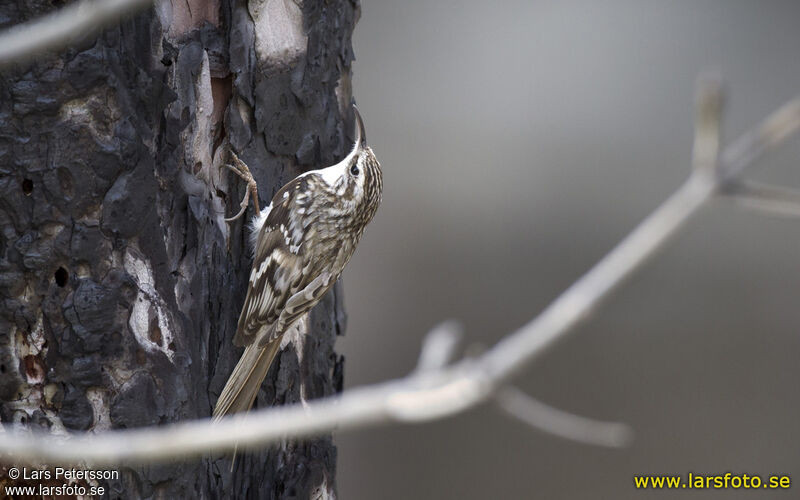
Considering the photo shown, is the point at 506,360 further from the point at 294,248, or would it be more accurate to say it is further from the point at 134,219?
the point at 294,248

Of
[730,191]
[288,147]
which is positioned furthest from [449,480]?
[730,191]

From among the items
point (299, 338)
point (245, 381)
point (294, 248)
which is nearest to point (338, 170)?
point (294, 248)

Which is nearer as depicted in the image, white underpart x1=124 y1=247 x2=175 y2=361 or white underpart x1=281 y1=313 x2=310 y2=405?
white underpart x1=124 y1=247 x2=175 y2=361

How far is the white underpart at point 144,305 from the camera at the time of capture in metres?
1.45

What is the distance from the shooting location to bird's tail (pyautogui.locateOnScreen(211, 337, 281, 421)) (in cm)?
161

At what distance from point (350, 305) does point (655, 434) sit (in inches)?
58.1

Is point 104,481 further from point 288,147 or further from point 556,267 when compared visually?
point 556,267

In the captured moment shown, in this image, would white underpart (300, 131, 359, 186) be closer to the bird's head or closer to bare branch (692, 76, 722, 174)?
the bird's head

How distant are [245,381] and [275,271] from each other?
0.24 metres

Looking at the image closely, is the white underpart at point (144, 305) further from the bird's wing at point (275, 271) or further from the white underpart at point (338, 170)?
the white underpart at point (338, 170)

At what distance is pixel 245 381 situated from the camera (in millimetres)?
1641

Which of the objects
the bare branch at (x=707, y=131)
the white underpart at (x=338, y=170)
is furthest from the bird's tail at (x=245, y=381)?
the bare branch at (x=707, y=131)

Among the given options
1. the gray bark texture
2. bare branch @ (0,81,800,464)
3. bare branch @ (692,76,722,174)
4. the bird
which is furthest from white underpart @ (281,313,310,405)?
bare branch @ (692,76,722,174)

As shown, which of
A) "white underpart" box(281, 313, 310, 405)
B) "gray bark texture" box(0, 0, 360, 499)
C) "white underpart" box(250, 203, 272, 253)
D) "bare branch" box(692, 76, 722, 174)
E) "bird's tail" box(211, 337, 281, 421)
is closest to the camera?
"bare branch" box(692, 76, 722, 174)
